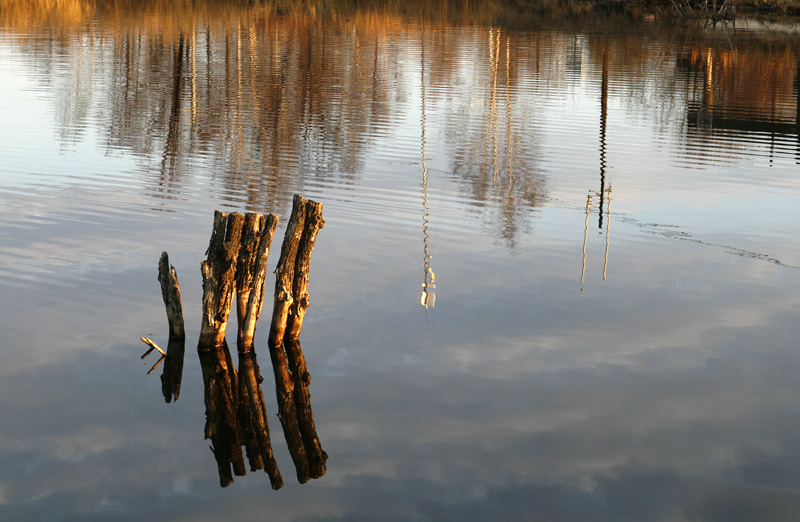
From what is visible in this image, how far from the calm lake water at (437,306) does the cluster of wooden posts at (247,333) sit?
213mm

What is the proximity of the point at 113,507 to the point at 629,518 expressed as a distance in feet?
16.5

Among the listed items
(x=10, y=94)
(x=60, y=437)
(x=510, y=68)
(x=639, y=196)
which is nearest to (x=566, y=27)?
(x=510, y=68)

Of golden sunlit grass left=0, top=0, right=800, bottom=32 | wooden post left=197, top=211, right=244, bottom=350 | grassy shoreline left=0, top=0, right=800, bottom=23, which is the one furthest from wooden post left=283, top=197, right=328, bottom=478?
grassy shoreline left=0, top=0, right=800, bottom=23

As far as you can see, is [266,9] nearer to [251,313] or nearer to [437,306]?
[437,306]

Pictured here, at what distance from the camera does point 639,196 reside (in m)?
23.6

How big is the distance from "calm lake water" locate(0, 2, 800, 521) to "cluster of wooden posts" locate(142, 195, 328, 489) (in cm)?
21

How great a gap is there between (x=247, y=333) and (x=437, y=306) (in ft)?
12.2

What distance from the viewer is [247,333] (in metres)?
12.8

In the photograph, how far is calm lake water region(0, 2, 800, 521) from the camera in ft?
33.4

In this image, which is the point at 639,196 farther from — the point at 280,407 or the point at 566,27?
the point at 566,27

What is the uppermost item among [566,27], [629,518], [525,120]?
[566,27]

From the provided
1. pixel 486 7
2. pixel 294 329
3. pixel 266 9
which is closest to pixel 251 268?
pixel 294 329

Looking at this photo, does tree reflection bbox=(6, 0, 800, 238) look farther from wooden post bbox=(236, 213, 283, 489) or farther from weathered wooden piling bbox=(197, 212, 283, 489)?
weathered wooden piling bbox=(197, 212, 283, 489)

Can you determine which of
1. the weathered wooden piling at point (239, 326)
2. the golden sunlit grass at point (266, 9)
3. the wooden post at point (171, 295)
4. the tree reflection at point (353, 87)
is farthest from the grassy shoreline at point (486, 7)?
the weathered wooden piling at point (239, 326)
